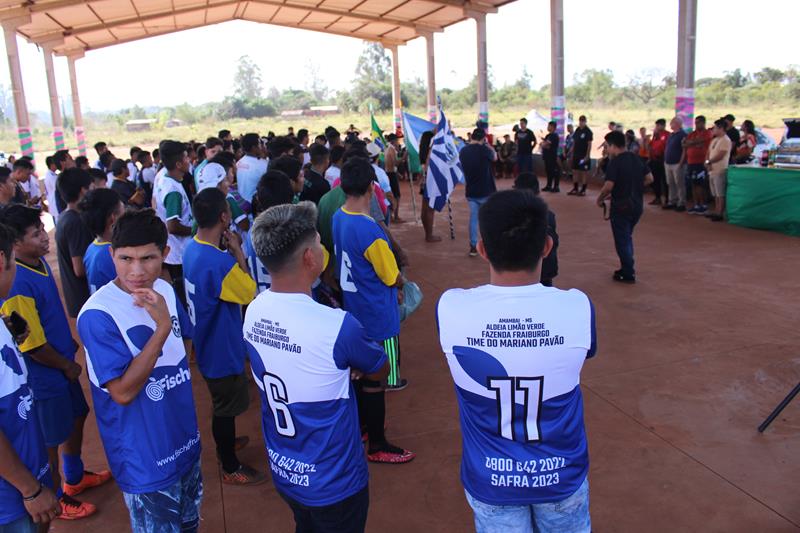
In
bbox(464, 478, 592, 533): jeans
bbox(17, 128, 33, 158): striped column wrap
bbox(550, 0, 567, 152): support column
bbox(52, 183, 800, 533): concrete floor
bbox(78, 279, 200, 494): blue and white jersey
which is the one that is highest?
bbox(550, 0, 567, 152): support column

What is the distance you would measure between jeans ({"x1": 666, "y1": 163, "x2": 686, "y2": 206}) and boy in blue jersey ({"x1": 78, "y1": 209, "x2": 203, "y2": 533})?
10.8 m

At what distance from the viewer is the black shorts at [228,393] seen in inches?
130

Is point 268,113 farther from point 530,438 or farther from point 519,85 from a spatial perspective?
point 530,438

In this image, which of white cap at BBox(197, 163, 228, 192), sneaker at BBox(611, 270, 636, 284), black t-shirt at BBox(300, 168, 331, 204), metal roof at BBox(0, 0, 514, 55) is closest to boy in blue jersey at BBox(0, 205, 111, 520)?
white cap at BBox(197, 163, 228, 192)

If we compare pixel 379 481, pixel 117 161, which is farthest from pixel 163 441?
pixel 117 161

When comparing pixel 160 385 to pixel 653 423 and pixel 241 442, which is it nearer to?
pixel 241 442

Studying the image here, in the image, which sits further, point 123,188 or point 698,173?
point 698,173

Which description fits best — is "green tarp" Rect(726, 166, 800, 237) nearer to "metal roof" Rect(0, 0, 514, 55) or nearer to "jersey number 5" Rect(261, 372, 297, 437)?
"jersey number 5" Rect(261, 372, 297, 437)

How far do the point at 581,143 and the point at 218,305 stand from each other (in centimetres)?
1247

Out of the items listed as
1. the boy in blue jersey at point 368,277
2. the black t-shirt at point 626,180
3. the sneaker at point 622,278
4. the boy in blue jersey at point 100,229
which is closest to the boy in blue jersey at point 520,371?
the boy in blue jersey at point 368,277

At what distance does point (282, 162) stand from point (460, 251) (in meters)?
Result: 4.52

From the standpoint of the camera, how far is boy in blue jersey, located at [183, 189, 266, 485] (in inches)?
125

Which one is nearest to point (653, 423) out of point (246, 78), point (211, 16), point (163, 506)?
point (163, 506)

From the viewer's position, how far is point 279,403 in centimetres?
207
